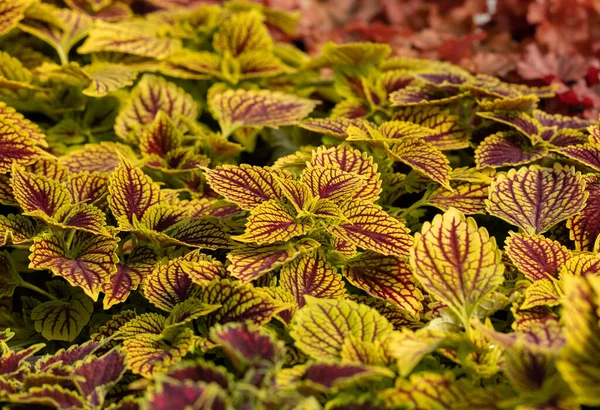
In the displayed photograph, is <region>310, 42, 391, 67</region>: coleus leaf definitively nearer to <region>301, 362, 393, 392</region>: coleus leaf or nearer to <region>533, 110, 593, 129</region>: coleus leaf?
<region>533, 110, 593, 129</region>: coleus leaf

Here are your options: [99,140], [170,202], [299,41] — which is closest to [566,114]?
[299,41]

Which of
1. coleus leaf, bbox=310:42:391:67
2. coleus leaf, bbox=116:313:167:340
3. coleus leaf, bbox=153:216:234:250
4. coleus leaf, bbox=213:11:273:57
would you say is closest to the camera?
coleus leaf, bbox=116:313:167:340

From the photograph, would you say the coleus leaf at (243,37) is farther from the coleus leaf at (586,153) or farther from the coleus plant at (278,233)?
the coleus leaf at (586,153)

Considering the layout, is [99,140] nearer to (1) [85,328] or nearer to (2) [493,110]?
(1) [85,328]

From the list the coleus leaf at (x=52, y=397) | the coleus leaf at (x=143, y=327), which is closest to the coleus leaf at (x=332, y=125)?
the coleus leaf at (x=143, y=327)

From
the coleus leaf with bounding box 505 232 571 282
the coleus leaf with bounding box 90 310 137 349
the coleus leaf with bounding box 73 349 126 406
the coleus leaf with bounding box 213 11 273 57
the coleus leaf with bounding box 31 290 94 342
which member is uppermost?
the coleus leaf with bounding box 213 11 273 57

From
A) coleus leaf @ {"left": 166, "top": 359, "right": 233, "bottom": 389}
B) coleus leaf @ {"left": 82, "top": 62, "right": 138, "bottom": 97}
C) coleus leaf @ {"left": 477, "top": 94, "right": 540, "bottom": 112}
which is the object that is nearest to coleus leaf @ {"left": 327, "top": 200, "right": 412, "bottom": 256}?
coleus leaf @ {"left": 166, "top": 359, "right": 233, "bottom": 389}

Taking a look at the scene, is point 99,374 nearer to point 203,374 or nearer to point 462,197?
point 203,374
